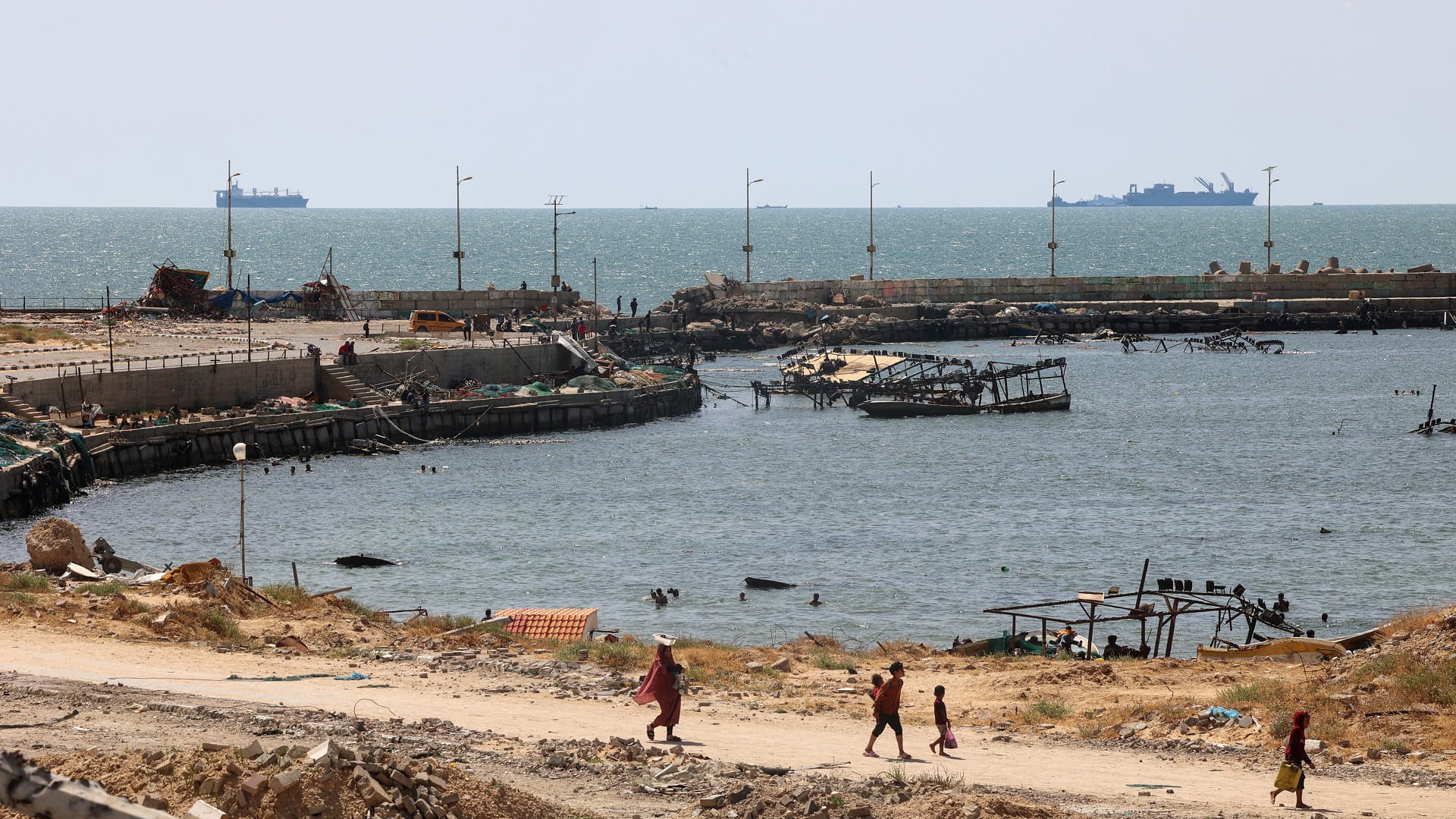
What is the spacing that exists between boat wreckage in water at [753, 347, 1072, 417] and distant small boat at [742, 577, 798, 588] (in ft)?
116

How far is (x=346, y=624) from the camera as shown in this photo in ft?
92.0

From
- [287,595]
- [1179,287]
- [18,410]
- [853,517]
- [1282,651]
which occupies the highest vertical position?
[1179,287]

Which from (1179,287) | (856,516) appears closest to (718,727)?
(856,516)

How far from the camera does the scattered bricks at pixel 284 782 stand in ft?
45.8

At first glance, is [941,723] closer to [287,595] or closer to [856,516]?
[287,595]

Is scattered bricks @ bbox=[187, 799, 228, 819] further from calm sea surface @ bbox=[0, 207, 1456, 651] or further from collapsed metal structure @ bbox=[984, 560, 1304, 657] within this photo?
calm sea surface @ bbox=[0, 207, 1456, 651]

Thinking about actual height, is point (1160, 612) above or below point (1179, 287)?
below

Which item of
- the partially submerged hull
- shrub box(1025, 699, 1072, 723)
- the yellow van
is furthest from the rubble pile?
the yellow van

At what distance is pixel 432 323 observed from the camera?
81250 mm

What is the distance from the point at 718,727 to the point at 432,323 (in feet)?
207

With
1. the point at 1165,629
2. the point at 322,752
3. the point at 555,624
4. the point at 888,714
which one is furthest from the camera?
the point at 1165,629

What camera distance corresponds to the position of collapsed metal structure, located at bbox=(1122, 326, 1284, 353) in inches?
4090

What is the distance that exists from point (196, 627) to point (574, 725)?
8947 mm

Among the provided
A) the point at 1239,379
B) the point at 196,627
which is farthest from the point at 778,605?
the point at 1239,379
